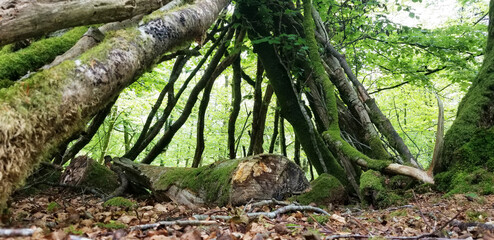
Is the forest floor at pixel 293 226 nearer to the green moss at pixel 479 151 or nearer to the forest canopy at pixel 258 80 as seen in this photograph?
the forest canopy at pixel 258 80

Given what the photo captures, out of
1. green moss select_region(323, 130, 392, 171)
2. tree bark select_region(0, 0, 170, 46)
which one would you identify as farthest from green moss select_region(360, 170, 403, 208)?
tree bark select_region(0, 0, 170, 46)

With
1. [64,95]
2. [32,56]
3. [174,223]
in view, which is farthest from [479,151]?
[32,56]

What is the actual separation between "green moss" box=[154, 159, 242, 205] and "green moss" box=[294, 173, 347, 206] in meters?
0.93

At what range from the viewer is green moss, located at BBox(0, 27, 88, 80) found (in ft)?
7.82

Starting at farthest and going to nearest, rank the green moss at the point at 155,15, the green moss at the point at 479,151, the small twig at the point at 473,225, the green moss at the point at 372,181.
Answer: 1. the green moss at the point at 372,181
2. the green moss at the point at 479,151
3. the green moss at the point at 155,15
4. the small twig at the point at 473,225

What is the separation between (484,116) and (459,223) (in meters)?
2.50

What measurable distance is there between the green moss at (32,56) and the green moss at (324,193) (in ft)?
A: 10.1

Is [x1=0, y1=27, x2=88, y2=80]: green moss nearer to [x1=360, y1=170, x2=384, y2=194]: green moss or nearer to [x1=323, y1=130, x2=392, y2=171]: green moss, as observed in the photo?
[x1=323, y1=130, x2=392, y2=171]: green moss

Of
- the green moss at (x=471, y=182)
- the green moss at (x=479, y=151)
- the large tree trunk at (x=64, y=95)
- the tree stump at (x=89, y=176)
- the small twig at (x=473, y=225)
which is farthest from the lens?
the tree stump at (x=89, y=176)

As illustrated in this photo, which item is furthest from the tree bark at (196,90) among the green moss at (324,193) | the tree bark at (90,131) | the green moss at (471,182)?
the green moss at (471,182)

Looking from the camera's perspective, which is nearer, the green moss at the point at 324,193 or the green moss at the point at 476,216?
the green moss at the point at 476,216

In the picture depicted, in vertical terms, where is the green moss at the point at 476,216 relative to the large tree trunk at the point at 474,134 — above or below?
below

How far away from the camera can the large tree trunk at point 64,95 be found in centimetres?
161

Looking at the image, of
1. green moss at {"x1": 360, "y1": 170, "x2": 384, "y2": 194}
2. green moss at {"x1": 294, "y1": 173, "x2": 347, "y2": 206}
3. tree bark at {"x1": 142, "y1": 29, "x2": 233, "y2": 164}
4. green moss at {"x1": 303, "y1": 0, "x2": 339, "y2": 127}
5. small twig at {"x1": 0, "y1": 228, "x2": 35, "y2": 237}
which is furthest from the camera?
tree bark at {"x1": 142, "y1": 29, "x2": 233, "y2": 164}
